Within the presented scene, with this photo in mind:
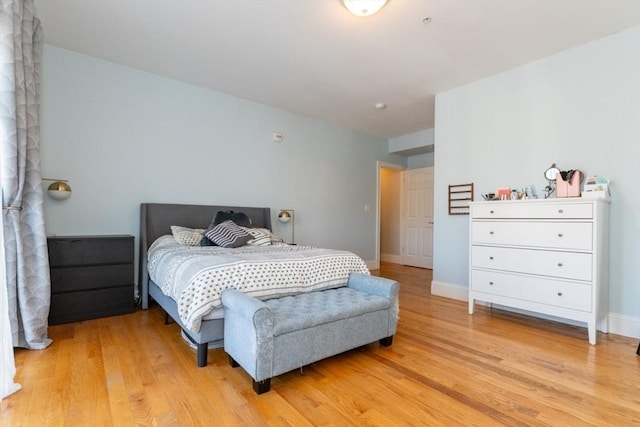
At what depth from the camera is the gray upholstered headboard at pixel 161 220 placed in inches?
128

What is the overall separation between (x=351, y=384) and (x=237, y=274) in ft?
3.25

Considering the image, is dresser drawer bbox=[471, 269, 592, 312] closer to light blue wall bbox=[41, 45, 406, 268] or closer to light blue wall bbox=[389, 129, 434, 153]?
light blue wall bbox=[41, 45, 406, 268]

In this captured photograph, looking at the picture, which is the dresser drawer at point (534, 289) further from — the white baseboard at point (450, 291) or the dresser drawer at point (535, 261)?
the white baseboard at point (450, 291)

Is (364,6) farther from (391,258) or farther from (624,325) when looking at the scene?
(391,258)

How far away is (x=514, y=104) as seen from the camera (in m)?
3.33

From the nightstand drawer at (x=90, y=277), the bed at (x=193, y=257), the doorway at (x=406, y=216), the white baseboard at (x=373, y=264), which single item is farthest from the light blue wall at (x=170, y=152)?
the doorway at (x=406, y=216)

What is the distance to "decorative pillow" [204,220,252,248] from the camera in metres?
3.07

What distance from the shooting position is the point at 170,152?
368 cm

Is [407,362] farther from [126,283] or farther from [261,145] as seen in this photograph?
[261,145]

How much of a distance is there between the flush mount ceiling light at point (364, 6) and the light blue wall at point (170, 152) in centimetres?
236

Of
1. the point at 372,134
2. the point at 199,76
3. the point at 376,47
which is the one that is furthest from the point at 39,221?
the point at 372,134

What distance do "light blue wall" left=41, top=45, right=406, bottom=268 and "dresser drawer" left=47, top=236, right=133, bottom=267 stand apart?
0.42 metres

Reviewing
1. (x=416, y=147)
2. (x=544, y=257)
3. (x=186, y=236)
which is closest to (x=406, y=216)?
(x=416, y=147)

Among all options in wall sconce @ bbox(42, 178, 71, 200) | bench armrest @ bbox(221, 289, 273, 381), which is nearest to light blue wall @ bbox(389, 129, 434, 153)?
bench armrest @ bbox(221, 289, 273, 381)
